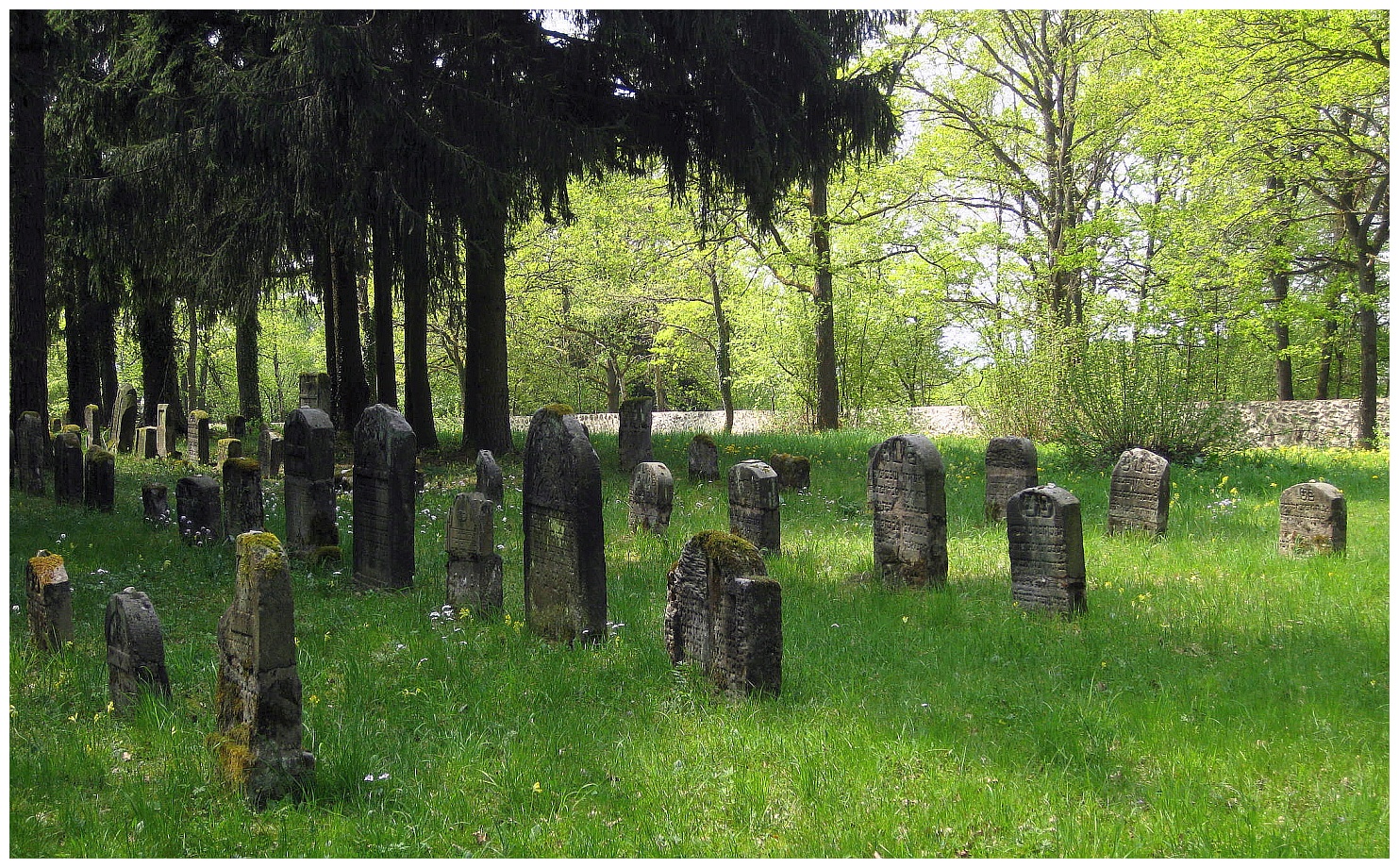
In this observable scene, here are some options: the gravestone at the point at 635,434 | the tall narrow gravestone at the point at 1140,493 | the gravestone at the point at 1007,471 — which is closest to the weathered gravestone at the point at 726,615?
the gravestone at the point at 1007,471

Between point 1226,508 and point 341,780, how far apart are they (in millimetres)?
11446

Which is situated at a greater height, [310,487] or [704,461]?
[310,487]

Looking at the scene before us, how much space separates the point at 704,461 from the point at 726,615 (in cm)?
932

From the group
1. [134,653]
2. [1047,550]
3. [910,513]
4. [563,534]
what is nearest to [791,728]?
[563,534]

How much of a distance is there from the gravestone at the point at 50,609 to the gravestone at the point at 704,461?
961 cm

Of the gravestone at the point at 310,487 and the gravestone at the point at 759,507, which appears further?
the gravestone at the point at 759,507

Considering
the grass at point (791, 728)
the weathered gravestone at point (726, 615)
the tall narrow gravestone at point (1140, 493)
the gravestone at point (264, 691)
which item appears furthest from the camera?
the tall narrow gravestone at point (1140, 493)

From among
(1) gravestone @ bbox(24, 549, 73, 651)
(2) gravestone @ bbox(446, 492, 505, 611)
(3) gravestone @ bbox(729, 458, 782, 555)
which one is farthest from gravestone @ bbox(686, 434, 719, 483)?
(1) gravestone @ bbox(24, 549, 73, 651)

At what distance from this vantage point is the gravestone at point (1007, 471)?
1171 centimetres

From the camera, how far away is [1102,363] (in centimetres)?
1672

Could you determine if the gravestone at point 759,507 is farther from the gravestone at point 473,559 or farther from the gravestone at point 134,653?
the gravestone at point 134,653

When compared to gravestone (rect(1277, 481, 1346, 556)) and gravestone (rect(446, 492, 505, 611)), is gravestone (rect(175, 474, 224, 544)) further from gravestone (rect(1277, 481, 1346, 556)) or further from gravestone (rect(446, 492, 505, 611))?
gravestone (rect(1277, 481, 1346, 556))

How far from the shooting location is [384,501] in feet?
28.5

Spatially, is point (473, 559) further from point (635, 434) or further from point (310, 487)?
point (635, 434)
